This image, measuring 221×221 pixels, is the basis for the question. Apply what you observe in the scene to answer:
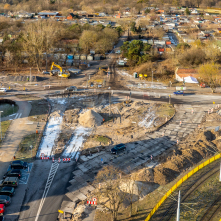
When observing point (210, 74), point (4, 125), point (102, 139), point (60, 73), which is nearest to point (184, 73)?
point (210, 74)

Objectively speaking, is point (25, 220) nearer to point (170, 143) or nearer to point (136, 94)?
point (170, 143)

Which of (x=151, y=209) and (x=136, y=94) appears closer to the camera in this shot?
(x=151, y=209)

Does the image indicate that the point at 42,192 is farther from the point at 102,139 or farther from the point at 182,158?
the point at 182,158

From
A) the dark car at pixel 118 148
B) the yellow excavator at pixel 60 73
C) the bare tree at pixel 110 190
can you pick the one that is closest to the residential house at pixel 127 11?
the yellow excavator at pixel 60 73

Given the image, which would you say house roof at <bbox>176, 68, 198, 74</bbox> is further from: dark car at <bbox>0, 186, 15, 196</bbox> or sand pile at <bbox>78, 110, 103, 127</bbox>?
dark car at <bbox>0, 186, 15, 196</bbox>

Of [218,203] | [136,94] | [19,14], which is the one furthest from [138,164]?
Answer: [19,14]

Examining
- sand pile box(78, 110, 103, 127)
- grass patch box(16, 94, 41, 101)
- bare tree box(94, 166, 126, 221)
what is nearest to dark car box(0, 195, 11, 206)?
bare tree box(94, 166, 126, 221)
